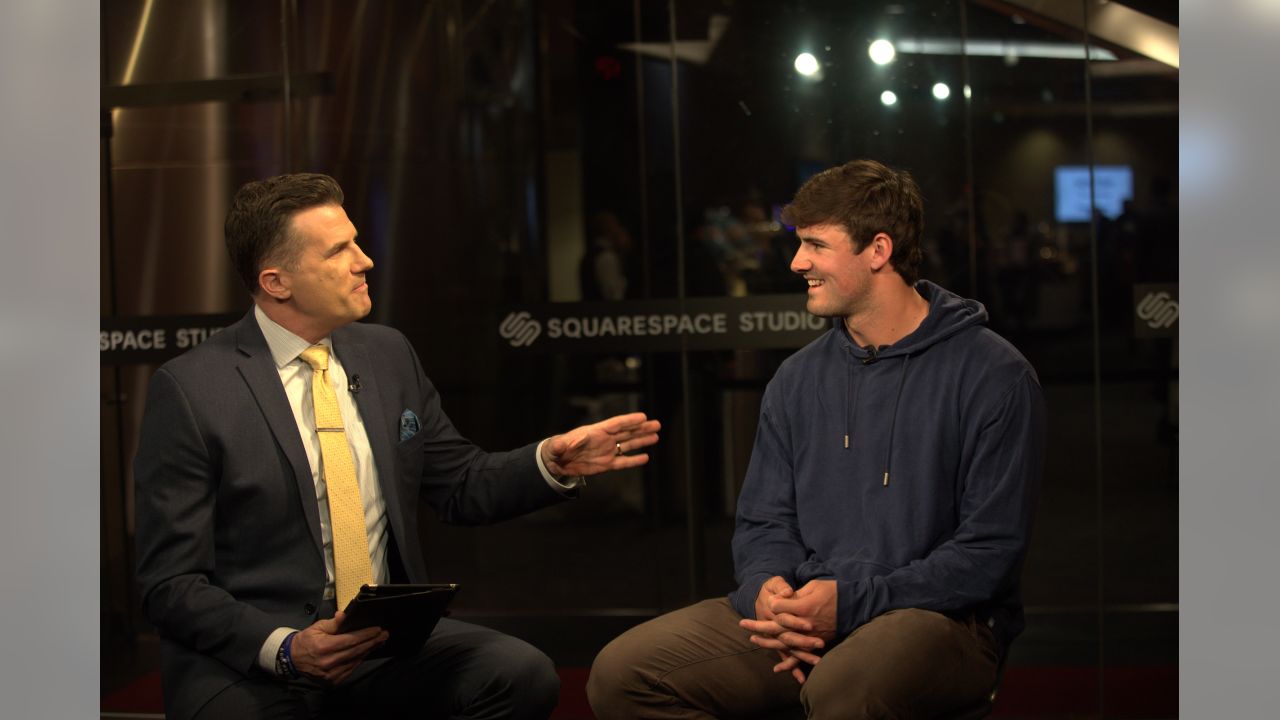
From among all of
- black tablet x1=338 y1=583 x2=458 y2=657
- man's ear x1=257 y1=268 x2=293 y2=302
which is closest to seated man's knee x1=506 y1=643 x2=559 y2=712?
black tablet x1=338 y1=583 x2=458 y2=657

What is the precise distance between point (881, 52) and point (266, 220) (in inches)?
107

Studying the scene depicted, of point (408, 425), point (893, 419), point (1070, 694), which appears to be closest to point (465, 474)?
point (408, 425)

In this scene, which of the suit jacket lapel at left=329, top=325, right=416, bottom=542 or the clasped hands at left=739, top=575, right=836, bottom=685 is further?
the suit jacket lapel at left=329, top=325, right=416, bottom=542

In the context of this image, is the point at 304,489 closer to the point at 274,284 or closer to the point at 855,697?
the point at 274,284

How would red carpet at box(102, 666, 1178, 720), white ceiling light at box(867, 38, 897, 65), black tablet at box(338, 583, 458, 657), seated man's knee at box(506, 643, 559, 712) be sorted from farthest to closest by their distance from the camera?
white ceiling light at box(867, 38, 897, 65) → red carpet at box(102, 666, 1178, 720) → seated man's knee at box(506, 643, 559, 712) → black tablet at box(338, 583, 458, 657)

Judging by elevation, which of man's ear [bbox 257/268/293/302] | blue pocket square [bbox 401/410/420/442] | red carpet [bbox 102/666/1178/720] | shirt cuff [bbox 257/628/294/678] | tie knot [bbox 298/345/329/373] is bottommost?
red carpet [bbox 102/666/1178/720]

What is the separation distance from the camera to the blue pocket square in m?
2.71

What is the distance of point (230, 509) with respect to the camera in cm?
248

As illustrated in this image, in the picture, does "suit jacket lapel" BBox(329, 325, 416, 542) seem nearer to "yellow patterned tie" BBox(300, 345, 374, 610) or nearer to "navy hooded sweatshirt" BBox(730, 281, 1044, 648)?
"yellow patterned tie" BBox(300, 345, 374, 610)

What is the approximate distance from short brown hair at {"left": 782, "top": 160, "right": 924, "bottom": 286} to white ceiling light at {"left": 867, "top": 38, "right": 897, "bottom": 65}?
6.53 feet

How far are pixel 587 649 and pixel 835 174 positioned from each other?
2.71 metres

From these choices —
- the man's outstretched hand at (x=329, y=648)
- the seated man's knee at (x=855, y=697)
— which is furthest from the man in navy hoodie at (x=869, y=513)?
the man's outstretched hand at (x=329, y=648)
